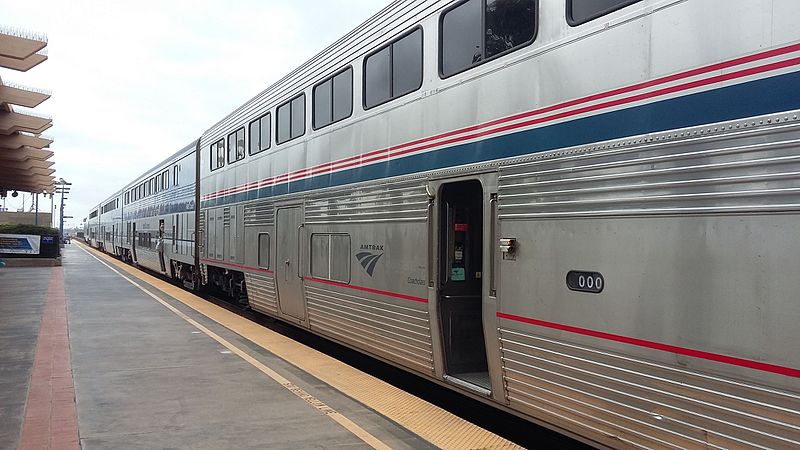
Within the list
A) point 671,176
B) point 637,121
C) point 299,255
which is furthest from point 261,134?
point 671,176

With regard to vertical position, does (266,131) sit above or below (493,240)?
above

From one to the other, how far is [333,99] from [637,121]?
4664mm

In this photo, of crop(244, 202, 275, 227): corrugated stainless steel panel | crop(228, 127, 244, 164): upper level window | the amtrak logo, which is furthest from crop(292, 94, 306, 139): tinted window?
crop(228, 127, 244, 164): upper level window

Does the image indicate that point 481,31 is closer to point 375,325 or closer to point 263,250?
point 375,325

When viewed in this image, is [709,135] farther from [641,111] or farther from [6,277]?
[6,277]

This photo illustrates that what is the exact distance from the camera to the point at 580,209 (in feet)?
12.8

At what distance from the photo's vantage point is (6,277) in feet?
63.9

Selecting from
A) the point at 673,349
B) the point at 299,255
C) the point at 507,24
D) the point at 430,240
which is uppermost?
the point at 507,24

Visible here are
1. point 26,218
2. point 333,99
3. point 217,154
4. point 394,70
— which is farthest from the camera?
point 26,218

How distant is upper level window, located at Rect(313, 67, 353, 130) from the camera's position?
7191 mm

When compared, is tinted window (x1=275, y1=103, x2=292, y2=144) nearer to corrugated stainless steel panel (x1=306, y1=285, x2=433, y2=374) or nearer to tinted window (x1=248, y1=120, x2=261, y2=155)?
tinted window (x1=248, y1=120, x2=261, y2=155)

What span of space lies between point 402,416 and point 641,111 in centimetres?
312

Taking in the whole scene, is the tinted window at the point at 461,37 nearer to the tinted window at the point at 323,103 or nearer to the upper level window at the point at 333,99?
the upper level window at the point at 333,99

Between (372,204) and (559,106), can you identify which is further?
(372,204)
